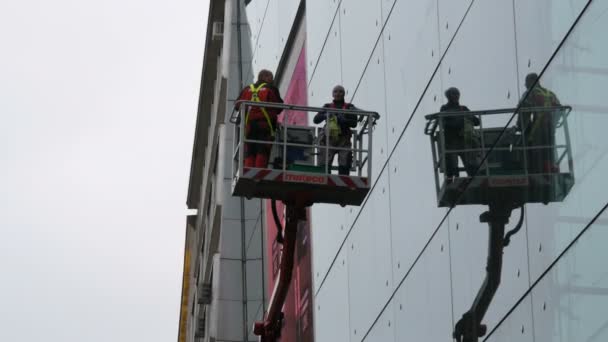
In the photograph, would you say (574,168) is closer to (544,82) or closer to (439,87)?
(544,82)

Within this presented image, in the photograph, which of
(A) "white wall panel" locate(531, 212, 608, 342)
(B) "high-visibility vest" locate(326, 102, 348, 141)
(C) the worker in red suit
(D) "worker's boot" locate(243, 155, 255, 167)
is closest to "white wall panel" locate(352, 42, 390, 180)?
(B) "high-visibility vest" locate(326, 102, 348, 141)

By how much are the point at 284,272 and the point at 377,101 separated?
121 inches

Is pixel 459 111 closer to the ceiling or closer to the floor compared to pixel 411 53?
closer to the floor

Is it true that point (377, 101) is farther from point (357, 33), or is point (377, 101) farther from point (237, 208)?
point (237, 208)

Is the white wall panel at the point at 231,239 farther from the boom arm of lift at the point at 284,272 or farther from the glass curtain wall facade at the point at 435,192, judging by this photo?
the boom arm of lift at the point at 284,272

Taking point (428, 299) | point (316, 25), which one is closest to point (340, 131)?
point (428, 299)

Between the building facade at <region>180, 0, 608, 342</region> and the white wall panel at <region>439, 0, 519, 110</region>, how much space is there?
0.02 meters

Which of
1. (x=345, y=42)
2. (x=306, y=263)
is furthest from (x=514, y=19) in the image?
(x=306, y=263)

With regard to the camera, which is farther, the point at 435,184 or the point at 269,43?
the point at 269,43

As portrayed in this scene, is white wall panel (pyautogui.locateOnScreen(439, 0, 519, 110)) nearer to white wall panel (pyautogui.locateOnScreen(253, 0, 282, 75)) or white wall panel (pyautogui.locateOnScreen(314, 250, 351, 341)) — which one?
white wall panel (pyautogui.locateOnScreen(314, 250, 351, 341))

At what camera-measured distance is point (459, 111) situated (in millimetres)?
14203

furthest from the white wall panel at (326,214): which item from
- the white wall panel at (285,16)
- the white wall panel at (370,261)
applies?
the white wall panel at (285,16)

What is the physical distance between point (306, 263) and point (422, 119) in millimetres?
9293

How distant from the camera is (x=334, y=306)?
21672 millimetres
